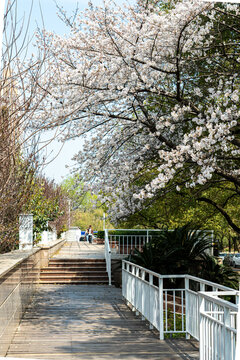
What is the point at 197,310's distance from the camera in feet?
24.3

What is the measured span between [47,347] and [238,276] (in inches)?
287

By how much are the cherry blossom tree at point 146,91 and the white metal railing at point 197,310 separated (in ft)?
5.53

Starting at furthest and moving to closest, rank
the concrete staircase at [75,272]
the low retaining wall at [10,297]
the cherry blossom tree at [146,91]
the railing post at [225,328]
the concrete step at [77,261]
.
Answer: the concrete step at [77,261], the concrete staircase at [75,272], the cherry blossom tree at [146,91], the low retaining wall at [10,297], the railing post at [225,328]

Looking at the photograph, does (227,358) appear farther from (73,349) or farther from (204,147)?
(204,147)

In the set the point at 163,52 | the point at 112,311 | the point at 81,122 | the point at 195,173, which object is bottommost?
the point at 112,311

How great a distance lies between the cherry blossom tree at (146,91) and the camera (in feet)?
28.5

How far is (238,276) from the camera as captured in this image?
44.4 feet

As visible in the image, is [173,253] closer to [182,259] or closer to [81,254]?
[182,259]

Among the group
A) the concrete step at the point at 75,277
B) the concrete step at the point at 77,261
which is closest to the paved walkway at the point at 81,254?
the concrete step at the point at 77,261

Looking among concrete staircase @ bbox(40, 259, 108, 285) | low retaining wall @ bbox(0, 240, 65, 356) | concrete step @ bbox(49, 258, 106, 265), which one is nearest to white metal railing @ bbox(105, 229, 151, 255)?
concrete step @ bbox(49, 258, 106, 265)

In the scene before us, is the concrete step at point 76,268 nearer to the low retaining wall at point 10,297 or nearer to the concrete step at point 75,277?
the concrete step at point 75,277

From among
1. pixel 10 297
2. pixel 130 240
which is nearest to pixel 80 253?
pixel 130 240

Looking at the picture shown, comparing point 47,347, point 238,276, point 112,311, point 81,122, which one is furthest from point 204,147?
point 238,276

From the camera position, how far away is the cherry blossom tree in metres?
8.68
